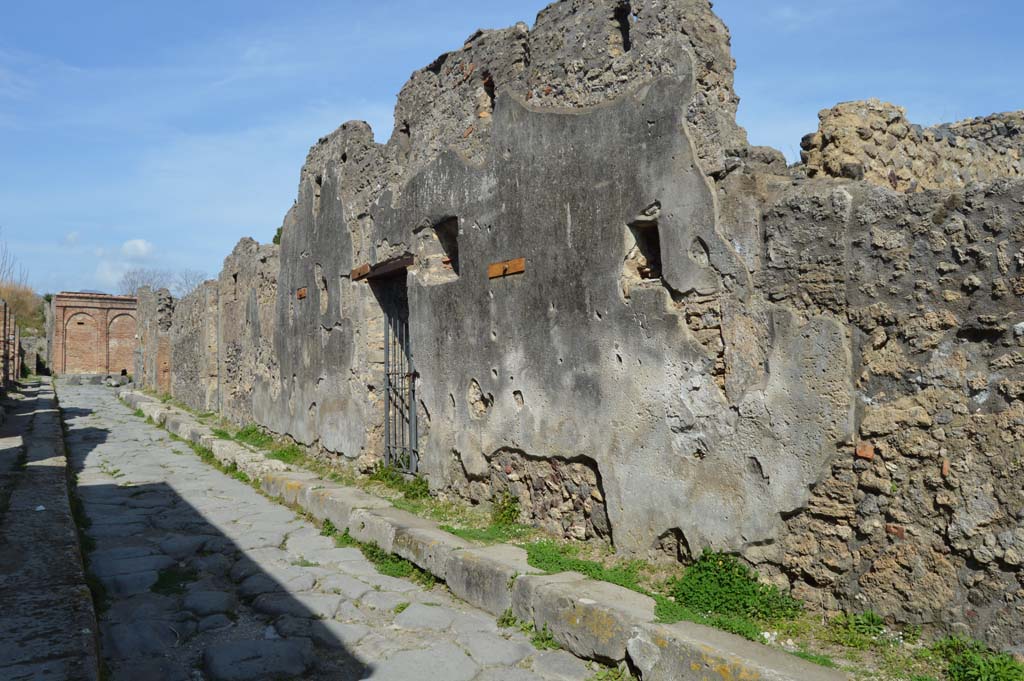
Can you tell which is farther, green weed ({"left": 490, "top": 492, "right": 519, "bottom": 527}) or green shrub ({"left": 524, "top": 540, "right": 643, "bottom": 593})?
green weed ({"left": 490, "top": 492, "right": 519, "bottom": 527})

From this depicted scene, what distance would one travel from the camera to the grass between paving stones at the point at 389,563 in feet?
14.3

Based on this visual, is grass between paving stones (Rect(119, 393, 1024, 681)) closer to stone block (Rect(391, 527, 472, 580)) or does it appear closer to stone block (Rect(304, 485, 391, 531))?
stone block (Rect(391, 527, 472, 580))

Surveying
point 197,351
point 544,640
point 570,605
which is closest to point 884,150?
point 570,605

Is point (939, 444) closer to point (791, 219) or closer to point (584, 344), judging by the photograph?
point (791, 219)

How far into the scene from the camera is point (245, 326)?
10352 mm

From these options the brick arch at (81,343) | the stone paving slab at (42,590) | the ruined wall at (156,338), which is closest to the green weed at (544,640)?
the stone paving slab at (42,590)

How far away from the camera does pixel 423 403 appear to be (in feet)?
18.3

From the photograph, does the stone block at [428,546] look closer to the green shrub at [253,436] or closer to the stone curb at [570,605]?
the stone curb at [570,605]

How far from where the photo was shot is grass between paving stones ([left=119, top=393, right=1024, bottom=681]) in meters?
2.62

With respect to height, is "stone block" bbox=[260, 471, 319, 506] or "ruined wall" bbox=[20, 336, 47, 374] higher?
"ruined wall" bbox=[20, 336, 47, 374]

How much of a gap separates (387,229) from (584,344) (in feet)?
8.81

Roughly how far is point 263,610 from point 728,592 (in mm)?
2261

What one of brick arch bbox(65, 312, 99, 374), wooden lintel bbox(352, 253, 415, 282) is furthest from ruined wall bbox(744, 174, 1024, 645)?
brick arch bbox(65, 312, 99, 374)

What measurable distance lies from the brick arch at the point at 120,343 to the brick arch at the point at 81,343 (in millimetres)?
443
